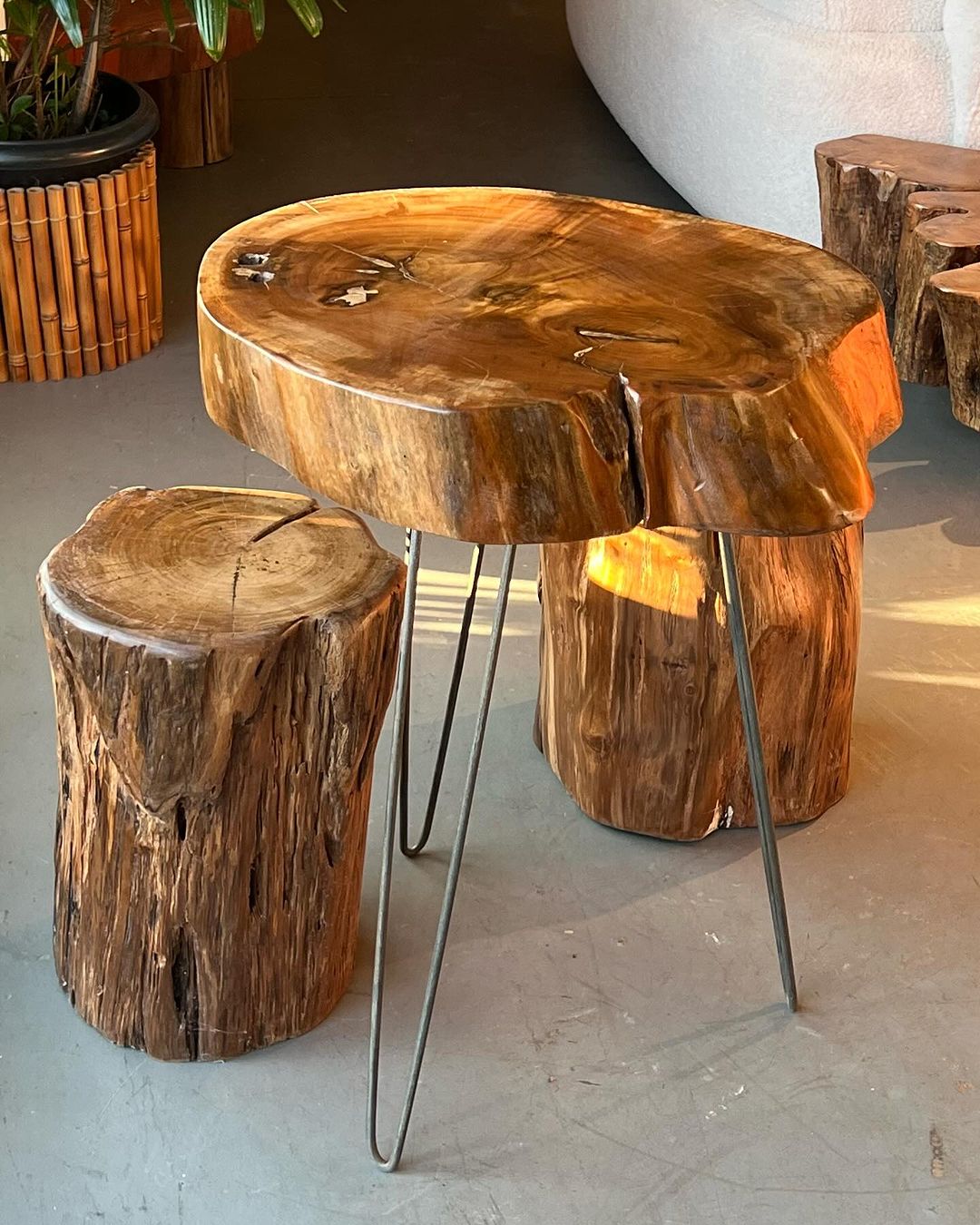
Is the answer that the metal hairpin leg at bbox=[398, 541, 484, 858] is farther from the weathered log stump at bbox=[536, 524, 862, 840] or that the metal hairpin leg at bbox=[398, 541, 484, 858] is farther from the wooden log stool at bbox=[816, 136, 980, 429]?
the wooden log stool at bbox=[816, 136, 980, 429]

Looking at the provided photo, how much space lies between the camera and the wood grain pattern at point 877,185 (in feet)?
8.20

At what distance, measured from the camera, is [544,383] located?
114 cm

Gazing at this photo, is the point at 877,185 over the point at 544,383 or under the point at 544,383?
under

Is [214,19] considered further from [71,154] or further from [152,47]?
[152,47]

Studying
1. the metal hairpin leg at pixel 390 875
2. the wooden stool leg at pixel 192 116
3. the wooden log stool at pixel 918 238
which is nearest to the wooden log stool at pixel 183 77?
the wooden stool leg at pixel 192 116

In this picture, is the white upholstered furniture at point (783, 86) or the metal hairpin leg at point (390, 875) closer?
the metal hairpin leg at point (390, 875)

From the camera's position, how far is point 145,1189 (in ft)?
4.38

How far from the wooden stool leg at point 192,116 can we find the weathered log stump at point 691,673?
222 cm

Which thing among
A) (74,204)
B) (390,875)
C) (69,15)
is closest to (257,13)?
(69,15)

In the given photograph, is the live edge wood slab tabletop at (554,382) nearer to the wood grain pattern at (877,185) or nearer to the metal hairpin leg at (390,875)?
the metal hairpin leg at (390,875)

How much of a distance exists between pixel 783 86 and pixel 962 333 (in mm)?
769

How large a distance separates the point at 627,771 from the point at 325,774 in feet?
1.57

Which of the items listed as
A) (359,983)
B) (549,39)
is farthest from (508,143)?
(359,983)

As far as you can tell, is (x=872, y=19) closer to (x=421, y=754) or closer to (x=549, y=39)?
(x=421, y=754)
